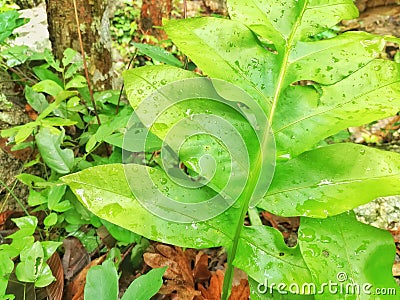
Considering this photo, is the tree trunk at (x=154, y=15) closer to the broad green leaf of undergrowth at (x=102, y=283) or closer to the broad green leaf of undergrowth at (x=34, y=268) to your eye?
the broad green leaf of undergrowth at (x=34, y=268)

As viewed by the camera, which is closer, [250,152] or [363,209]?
[250,152]

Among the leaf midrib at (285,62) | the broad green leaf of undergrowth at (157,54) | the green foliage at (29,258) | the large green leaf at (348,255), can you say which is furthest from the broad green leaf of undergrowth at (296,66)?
the green foliage at (29,258)

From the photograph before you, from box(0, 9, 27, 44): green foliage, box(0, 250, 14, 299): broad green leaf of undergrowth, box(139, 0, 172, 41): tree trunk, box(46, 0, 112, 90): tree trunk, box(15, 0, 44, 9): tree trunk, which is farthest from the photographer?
box(139, 0, 172, 41): tree trunk

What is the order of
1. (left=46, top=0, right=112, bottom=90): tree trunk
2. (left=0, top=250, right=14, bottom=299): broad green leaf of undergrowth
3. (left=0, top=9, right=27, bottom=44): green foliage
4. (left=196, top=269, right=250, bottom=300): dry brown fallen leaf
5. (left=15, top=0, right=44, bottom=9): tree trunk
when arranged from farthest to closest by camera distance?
(left=15, top=0, right=44, bottom=9): tree trunk < (left=46, top=0, right=112, bottom=90): tree trunk < (left=0, top=9, right=27, bottom=44): green foliage < (left=196, top=269, right=250, bottom=300): dry brown fallen leaf < (left=0, top=250, right=14, bottom=299): broad green leaf of undergrowth

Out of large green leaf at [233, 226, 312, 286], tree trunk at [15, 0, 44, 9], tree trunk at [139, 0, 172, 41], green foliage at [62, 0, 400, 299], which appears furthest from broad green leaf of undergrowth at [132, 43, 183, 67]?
tree trunk at [139, 0, 172, 41]

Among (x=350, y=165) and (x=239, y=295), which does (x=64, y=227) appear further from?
(x=350, y=165)

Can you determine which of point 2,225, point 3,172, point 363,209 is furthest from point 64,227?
point 363,209

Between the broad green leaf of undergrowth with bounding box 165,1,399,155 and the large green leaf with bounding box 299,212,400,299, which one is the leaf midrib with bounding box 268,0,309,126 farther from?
the large green leaf with bounding box 299,212,400,299
